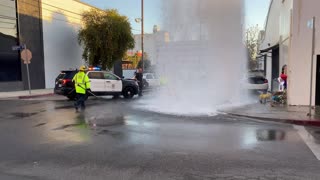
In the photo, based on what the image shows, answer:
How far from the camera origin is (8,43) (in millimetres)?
25359

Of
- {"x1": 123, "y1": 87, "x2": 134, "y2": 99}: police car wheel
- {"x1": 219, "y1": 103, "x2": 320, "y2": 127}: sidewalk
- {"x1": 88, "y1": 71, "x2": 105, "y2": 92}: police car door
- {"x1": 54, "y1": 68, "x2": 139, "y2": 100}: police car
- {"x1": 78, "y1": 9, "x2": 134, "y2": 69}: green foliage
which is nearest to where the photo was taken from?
{"x1": 219, "y1": 103, "x2": 320, "y2": 127}: sidewalk

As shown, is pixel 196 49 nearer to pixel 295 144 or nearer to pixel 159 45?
pixel 159 45

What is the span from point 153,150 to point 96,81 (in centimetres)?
1341

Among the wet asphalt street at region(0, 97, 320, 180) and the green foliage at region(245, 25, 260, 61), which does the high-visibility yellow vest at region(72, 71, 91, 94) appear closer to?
the wet asphalt street at region(0, 97, 320, 180)

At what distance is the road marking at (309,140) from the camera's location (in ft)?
24.0

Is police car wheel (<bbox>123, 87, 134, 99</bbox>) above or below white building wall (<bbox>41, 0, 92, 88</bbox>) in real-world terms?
below

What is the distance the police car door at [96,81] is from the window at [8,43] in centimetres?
821

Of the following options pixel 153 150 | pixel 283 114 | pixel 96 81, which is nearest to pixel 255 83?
pixel 96 81

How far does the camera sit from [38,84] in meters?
28.5

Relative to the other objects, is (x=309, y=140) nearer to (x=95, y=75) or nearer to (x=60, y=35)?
(x=95, y=75)

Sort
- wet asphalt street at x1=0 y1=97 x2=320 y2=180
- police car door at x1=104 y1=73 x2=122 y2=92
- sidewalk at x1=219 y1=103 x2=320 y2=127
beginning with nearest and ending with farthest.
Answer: wet asphalt street at x1=0 y1=97 x2=320 y2=180, sidewalk at x1=219 y1=103 x2=320 y2=127, police car door at x1=104 y1=73 x2=122 y2=92

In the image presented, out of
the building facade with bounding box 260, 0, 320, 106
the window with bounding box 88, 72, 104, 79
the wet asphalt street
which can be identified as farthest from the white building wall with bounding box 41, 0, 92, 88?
the building facade with bounding box 260, 0, 320, 106

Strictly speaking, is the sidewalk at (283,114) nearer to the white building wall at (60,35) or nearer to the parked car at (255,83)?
the parked car at (255,83)

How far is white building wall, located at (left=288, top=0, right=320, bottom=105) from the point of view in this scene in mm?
14219
